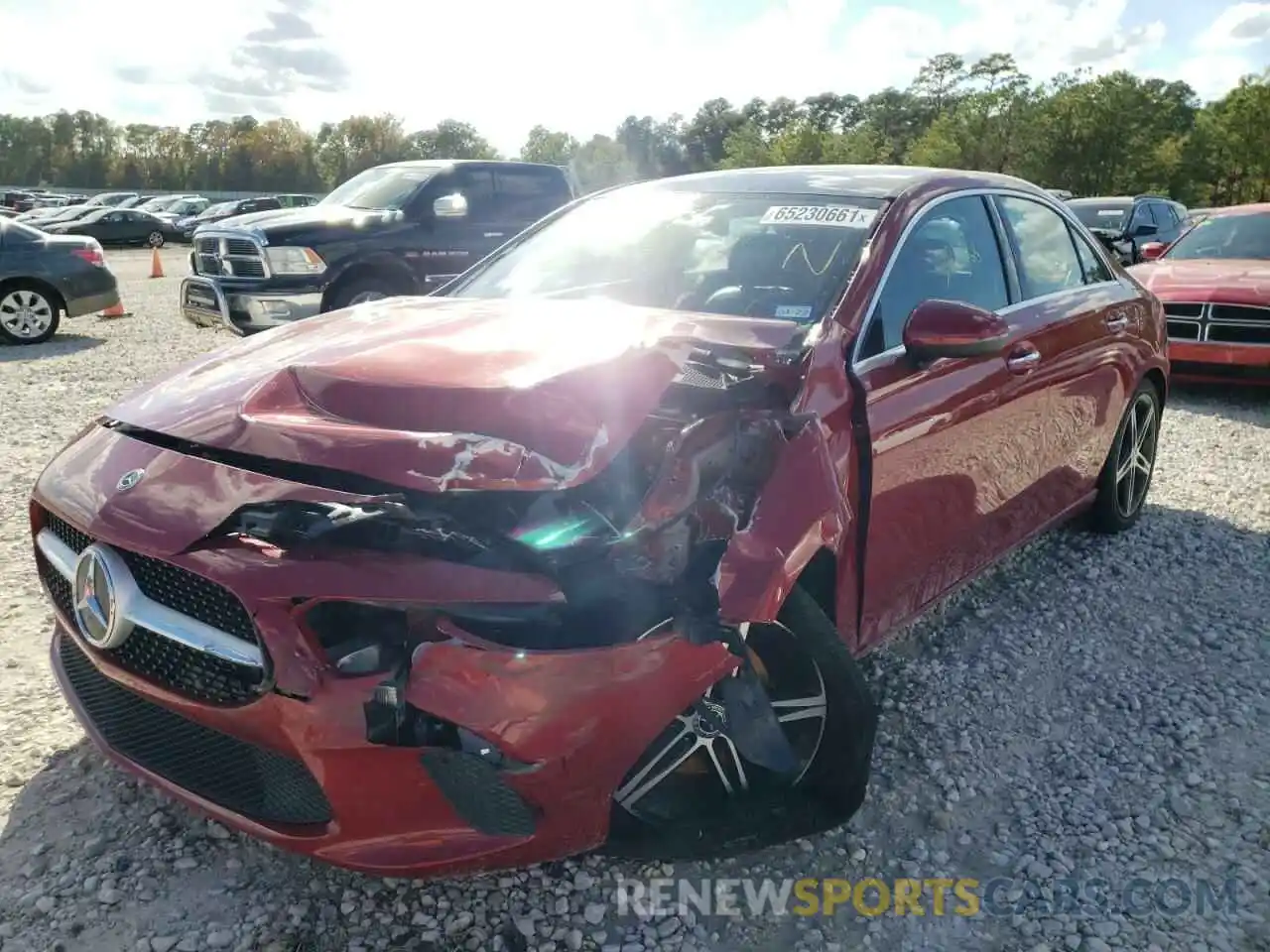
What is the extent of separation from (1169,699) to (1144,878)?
3.44 feet

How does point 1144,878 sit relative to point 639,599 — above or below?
below

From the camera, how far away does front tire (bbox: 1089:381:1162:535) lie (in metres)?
4.61

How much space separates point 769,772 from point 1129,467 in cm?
332

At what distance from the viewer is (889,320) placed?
2980 mm

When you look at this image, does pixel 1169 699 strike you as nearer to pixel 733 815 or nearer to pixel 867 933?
pixel 867 933

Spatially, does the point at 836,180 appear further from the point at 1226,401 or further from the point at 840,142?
the point at 840,142

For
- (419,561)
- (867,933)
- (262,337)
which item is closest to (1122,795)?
(867,933)

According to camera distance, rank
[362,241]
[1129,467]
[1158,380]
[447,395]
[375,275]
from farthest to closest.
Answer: [375,275] < [362,241] < [1158,380] < [1129,467] < [447,395]

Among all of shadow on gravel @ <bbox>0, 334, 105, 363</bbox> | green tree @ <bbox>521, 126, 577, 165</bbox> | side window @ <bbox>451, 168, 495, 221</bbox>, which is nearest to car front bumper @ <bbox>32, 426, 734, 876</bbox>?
→ side window @ <bbox>451, 168, 495, 221</bbox>

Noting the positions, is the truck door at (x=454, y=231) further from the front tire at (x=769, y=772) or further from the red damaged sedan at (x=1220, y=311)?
the front tire at (x=769, y=772)

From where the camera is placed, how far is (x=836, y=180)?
3514 millimetres

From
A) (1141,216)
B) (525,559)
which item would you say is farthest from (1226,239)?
(525,559)

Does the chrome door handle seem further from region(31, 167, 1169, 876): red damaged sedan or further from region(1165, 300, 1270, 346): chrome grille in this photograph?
region(1165, 300, 1270, 346): chrome grille

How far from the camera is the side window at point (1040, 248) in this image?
385 centimetres
